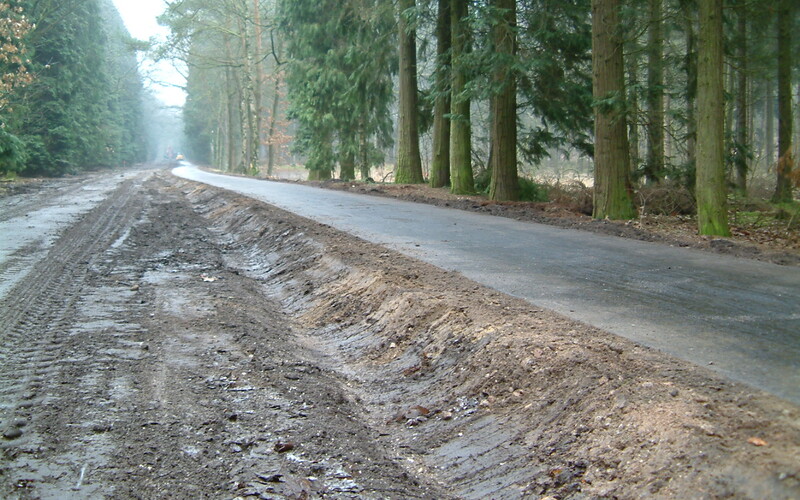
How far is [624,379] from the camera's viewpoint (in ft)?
13.3

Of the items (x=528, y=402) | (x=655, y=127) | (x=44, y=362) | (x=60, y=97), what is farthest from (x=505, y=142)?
(x=60, y=97)

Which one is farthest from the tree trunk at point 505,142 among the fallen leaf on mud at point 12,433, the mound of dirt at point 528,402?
the fallen leaf on mud at point 12,433

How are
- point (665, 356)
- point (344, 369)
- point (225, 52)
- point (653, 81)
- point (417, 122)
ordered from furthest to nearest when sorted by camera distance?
point (225, 52)
point (417, 122)
point (653, 81)
point (344, 369)
point (665, 356)

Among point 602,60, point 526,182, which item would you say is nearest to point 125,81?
point 526,182

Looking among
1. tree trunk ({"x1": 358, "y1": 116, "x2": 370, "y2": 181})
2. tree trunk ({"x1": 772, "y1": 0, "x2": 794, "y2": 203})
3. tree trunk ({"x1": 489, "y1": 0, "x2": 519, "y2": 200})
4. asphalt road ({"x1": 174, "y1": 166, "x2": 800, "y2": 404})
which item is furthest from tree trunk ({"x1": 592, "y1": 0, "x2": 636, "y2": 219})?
tree trunk ({"x1": 358, "y1": 116, "x2": 370, "y2": 181})

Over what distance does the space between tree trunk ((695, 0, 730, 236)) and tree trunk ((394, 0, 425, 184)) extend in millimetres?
13436

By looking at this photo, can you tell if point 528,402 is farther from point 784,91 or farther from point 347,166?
point 347,166

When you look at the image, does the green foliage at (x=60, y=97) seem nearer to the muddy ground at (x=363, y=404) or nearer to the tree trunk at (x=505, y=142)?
the tree trunk at (x=505, y=142)

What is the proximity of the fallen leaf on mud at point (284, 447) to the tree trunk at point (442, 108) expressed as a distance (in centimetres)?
1669

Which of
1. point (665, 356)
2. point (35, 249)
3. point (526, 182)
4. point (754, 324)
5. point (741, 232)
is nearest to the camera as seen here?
point (665, 356)

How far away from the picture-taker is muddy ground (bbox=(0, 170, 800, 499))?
11.1 ft

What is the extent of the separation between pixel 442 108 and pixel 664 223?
10380 mm

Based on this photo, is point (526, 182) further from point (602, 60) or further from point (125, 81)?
point (125, 81)

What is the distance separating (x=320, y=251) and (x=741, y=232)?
317 inches
